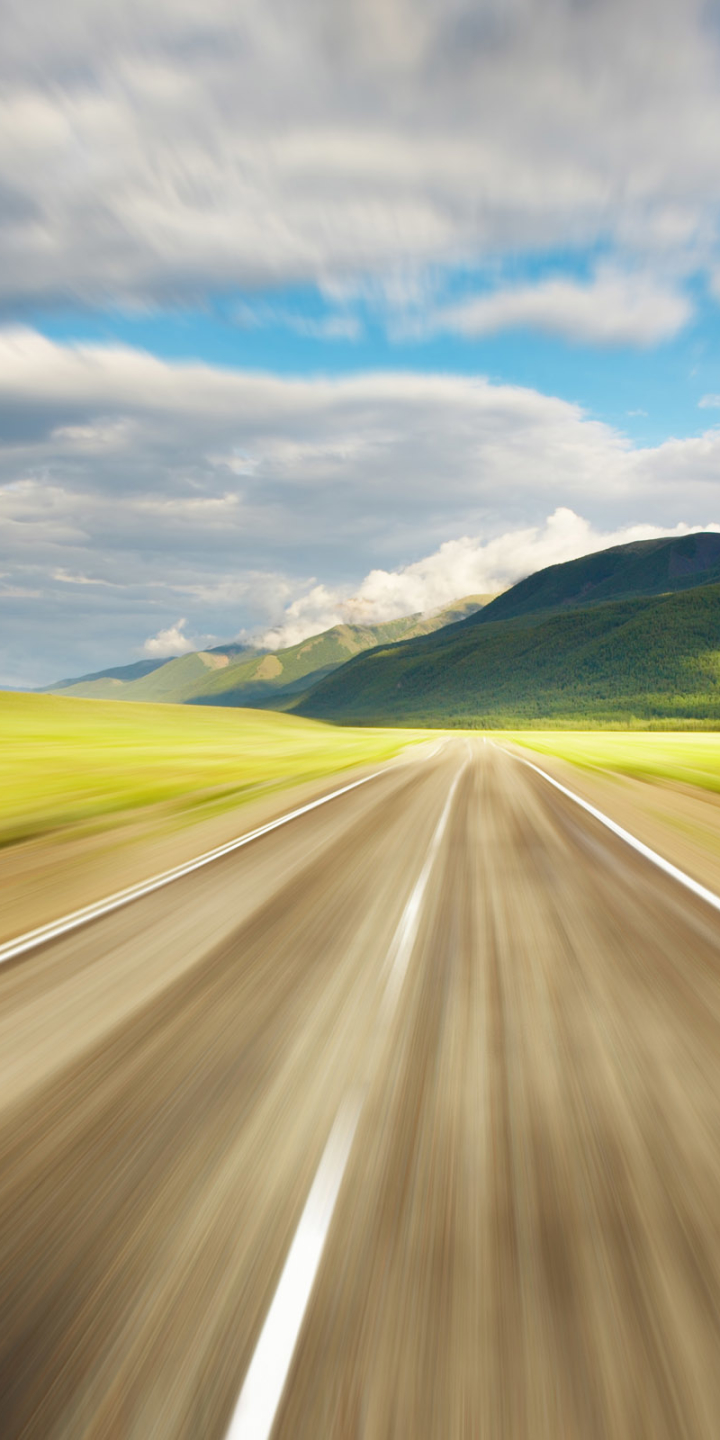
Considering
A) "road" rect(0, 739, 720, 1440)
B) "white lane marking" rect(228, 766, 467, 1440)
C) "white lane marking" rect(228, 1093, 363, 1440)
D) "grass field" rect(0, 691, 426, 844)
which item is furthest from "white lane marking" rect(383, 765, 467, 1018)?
"grass field" rect(0, 691, 426, 844)

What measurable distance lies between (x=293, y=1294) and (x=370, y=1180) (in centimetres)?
67

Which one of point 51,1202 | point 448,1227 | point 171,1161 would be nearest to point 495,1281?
point 448,1227

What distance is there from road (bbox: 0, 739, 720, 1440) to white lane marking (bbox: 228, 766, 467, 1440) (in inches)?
0.7

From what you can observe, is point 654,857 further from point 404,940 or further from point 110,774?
point 110,774

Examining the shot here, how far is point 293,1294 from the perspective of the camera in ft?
7.93

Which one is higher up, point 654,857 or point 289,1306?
point 289,1306

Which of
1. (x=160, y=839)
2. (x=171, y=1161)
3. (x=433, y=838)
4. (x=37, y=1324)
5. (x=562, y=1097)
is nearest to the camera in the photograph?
(x=37, y=1324)

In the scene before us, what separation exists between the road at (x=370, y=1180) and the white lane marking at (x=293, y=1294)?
0.7 inches

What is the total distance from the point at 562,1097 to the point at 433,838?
23.3ft

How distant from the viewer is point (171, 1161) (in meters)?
3.17

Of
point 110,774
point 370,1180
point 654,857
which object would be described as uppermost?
point 110,774

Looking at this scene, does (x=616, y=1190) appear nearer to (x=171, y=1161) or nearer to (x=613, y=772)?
(x=171, y=1161)

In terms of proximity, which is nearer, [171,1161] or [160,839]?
[171,1161]

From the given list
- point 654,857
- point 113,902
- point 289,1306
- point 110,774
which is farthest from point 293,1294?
point 110,774
